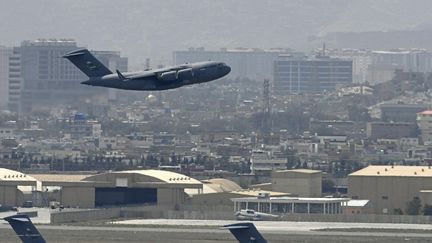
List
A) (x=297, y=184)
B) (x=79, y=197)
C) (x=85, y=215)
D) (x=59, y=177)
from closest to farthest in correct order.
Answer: (x=85, y=215) → (x=79, y=197) → (x=297, y=184) → (x=59, y=177)

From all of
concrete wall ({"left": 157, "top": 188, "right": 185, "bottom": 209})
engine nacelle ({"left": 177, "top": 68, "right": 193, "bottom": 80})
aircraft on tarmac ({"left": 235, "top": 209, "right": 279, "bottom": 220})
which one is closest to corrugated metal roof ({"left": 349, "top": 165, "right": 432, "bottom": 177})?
concrete wall ({"left": 157, "top": 188, "right": 185, "bottom": 209})

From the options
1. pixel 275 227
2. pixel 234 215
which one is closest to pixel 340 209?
pixel 234 215

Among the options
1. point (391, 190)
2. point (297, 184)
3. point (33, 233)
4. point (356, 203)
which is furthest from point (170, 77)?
point (297, 184)

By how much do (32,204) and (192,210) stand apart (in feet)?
42.9

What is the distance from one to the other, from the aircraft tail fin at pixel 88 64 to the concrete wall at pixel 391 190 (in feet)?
156

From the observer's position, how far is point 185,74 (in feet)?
298

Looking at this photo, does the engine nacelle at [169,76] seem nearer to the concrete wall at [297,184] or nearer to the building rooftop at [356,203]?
the building rooftop at [356,203]

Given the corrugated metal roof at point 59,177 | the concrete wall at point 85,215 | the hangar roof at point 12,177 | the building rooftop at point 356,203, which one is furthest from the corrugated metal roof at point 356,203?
the hangar roof at point 12,177

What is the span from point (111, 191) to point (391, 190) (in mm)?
16551

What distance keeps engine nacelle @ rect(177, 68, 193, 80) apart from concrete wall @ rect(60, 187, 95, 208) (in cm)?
4869

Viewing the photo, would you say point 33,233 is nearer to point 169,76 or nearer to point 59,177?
point 169,76

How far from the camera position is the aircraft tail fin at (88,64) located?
91750 mm

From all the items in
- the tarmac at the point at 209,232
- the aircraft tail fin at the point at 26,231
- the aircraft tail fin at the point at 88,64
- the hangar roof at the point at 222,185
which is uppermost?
the aircraft tail fin at the point at 88,64

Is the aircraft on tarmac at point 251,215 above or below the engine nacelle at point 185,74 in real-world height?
below
